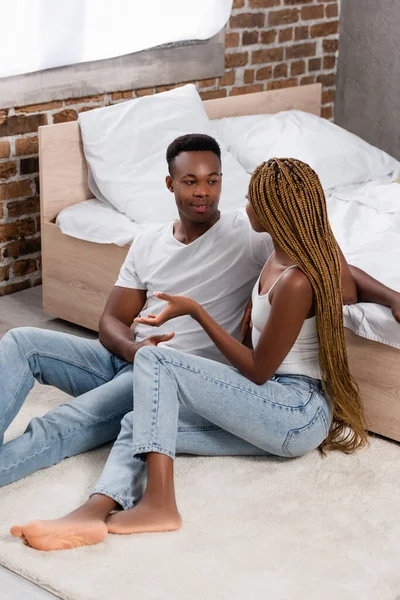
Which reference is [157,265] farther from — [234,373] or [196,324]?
[234,373]

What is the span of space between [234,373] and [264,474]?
0.96ft

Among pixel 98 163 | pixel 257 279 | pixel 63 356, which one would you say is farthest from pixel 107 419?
pixel 98 163

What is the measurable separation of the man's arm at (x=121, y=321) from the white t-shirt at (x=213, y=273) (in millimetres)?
66

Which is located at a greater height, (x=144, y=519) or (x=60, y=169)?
(x=60, y=169)

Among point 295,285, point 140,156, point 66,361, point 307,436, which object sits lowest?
point 307,436

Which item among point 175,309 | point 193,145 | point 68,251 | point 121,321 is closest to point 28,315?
point 68,251

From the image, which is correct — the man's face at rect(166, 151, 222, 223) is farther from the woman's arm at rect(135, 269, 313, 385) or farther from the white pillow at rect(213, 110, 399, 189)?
the white pillow at rect(213, 110, 399, 189)

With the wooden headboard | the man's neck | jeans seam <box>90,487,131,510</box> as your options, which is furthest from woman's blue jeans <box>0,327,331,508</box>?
the wooden headboard

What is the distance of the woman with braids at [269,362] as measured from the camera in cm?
195

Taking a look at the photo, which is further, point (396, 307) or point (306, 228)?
point (396, 307)

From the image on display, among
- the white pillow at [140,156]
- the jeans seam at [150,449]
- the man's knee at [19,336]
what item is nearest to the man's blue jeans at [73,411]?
the man's knee at [19,336]

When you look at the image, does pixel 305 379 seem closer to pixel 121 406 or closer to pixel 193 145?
pixel 121 406

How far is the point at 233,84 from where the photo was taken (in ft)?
13.6

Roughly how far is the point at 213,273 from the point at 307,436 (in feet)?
1.50
